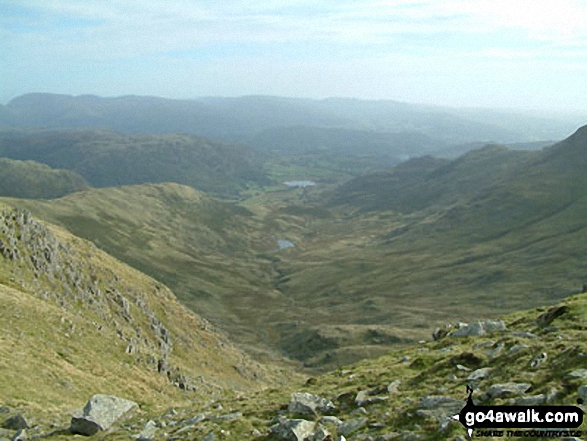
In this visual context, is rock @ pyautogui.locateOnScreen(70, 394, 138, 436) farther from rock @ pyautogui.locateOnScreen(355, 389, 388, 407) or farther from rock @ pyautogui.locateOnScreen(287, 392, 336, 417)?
rock @ pyautogui.locateOnScreen(355, 389, 388, 407)

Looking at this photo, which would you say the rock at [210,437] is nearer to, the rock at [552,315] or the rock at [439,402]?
the rock at [439,402]

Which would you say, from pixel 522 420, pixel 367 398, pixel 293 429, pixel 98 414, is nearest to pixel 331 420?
pixel 293 429

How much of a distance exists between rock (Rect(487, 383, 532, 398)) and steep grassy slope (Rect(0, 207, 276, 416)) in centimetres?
2743

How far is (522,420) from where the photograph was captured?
17.9 metres

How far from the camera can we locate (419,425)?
20.2 metres

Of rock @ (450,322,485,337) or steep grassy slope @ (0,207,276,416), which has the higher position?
rock @ (450,322,485,337)

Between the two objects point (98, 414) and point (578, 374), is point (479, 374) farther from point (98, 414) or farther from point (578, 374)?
point (98, 414)

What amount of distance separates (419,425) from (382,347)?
13894 cm

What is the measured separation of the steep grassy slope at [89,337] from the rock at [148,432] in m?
10.3

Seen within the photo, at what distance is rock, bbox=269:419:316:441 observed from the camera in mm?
21031

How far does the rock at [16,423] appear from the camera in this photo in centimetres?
2783

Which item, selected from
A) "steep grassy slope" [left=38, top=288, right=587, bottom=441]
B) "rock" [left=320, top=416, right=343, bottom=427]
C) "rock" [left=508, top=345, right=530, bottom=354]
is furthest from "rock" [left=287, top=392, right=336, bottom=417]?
"rock" [left=508, top=345, right=530, bottom=354]

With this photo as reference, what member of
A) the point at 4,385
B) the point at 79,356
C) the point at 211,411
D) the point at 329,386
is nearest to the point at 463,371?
the point at 329,386

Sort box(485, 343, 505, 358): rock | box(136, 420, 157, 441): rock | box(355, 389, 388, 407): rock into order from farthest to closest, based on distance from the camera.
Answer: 1. box(485, 343, 505, 358): rock
2. box(355, 389, 388, 407): rock
3. box(136, 420, 157, 441): rock
